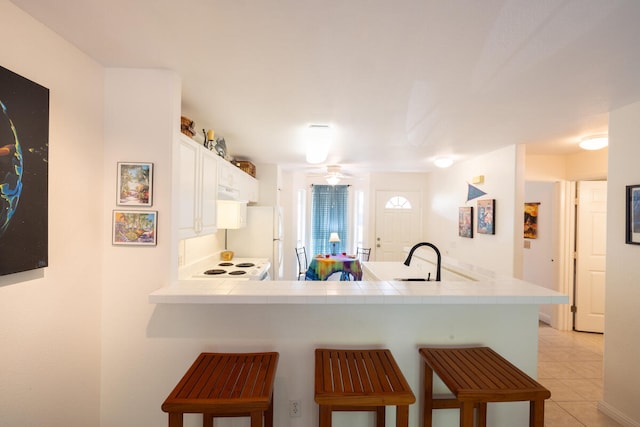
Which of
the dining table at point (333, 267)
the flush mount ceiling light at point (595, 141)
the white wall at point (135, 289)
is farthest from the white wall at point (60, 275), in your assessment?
the flush mount ceiling light at point (595, 141)

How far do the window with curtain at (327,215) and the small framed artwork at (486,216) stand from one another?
3615 mm

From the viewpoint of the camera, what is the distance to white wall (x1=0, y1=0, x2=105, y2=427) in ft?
3.90

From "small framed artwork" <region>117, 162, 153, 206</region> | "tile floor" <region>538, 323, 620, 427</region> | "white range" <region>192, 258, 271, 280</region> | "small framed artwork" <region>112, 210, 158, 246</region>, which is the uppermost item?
"small framed artwork" <region>117, 162, 153, 206</region>

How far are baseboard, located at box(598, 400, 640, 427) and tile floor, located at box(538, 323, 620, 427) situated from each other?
3cm

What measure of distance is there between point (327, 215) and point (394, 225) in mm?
1849

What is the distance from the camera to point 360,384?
127 centimetres

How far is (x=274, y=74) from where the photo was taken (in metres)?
1.69

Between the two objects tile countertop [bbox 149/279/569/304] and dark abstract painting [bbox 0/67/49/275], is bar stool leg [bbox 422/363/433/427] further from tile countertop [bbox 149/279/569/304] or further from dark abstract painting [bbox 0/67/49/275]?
dark abstract painting [bbox 0/67/49/275]

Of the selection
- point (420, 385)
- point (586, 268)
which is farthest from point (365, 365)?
point (586, 268)

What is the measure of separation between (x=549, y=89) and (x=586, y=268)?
3.25 metres

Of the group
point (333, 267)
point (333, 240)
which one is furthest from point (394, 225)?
point (333, 267)

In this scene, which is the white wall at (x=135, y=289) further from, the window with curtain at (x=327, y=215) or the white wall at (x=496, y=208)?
the window with curtain at (x=327, y=215)

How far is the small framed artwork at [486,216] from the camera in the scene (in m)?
3.60

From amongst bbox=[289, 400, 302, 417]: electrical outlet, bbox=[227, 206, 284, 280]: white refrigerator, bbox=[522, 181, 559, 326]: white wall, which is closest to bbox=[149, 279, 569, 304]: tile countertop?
bbox=[289, 400, 302, 417]: electrical outlet
